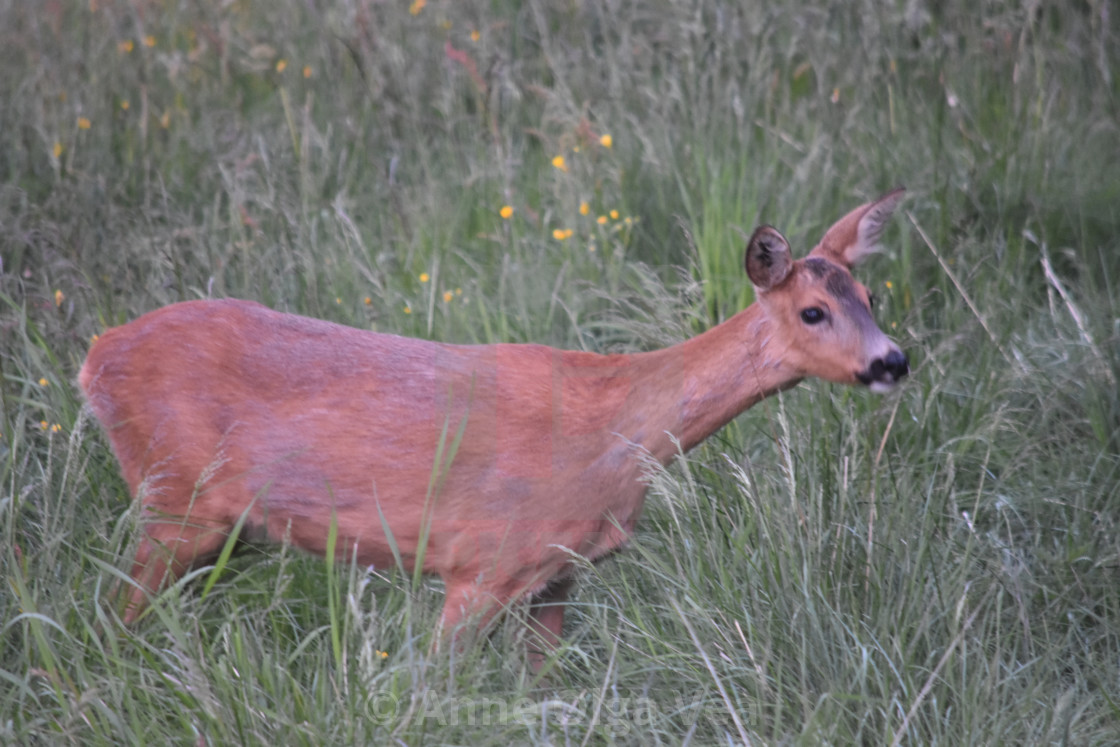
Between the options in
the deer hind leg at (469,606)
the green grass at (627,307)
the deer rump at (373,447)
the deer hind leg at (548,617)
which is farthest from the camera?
the deer hind leg at (548,617)

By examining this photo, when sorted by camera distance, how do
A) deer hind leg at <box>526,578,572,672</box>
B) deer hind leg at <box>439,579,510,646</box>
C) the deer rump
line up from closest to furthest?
1. deer hind leg at <box>439,579,510,646</box>
2. the deer rump
3. deer hind leg at <box>526,578,572,672</box>

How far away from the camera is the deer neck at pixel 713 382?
3035mm

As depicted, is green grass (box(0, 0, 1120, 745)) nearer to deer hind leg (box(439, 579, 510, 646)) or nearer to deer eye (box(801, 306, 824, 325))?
deer hind leg (box(439, 579, 510, 646))

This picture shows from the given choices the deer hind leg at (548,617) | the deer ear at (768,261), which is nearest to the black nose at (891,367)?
the deer ear at (768,261)

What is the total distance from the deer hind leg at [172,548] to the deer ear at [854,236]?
1.79m

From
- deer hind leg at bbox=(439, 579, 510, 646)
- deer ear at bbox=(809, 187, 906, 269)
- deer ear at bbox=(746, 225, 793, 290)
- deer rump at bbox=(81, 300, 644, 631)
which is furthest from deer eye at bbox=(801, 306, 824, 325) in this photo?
deer hind leg at bbox=(439, 579, 510, 646)

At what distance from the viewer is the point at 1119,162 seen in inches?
214

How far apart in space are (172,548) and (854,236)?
2.01m

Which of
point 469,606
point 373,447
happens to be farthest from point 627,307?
point 469,606

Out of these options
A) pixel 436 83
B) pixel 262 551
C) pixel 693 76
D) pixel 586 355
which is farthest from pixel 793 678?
pixel 436 83

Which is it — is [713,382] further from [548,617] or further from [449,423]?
[548,617]

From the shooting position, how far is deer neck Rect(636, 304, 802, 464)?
9.96ft

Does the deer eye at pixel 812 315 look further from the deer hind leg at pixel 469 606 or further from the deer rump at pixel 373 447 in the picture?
the deer hind leg at pixel 469 606

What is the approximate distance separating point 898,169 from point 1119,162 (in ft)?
3.54
